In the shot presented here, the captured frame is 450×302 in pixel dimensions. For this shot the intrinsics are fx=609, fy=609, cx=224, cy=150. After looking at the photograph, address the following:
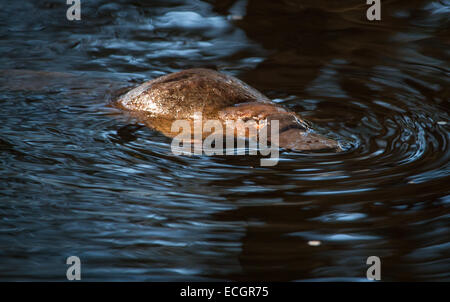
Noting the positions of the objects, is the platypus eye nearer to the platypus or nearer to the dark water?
the platypus

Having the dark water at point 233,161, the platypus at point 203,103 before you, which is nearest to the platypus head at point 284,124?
the platypus at point 203,103

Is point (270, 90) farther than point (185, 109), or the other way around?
point (270, 90)

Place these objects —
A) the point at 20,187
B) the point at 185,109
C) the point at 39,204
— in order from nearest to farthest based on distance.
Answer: the point at 39,204 → the point at 20,187 → the point at 185,109

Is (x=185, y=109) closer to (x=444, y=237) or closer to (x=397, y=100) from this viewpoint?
(x=397, y=100)

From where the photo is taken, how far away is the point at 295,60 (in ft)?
17.6

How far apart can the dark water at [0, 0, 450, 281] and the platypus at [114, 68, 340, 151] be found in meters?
0.19

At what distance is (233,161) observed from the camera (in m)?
3.34

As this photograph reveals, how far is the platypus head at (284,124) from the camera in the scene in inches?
139

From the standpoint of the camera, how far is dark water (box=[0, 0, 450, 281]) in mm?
2395

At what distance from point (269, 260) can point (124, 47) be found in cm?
376

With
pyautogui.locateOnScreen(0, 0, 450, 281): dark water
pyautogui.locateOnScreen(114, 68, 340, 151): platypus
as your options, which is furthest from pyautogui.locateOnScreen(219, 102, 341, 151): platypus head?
pyautogui.locateOnScreen(0, 0, 450, 281): dark water

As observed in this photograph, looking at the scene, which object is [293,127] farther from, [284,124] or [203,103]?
[203,103]

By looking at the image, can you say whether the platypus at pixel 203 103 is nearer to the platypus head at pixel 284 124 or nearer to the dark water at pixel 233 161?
the platypus head at pixel 284 124
